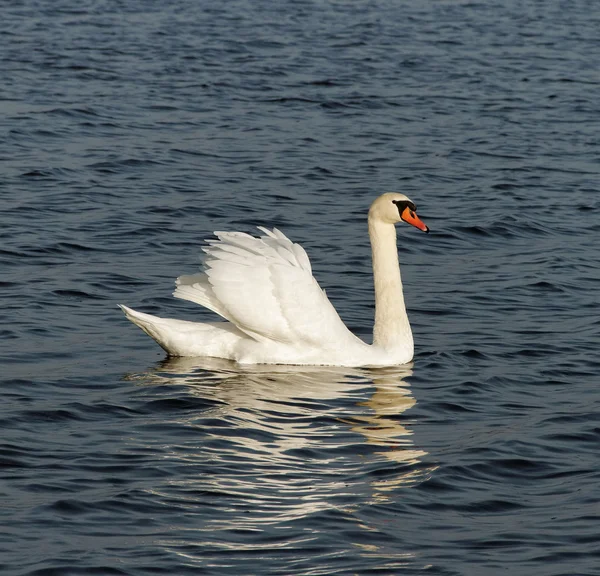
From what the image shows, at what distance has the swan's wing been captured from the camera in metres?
10.5

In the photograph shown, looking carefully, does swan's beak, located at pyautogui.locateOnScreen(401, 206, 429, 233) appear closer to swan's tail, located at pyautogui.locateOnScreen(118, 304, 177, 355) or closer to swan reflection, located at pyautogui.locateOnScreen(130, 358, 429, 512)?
swan reflection, located at pyautogui.locateOnScreen(130, 358, 429, 512)

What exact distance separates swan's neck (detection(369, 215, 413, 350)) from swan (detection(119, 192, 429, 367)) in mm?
11

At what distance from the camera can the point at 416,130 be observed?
67.5ft

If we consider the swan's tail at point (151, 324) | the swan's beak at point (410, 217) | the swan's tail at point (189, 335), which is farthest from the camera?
the swan's beak at point (410, 217)

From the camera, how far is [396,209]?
11281 millimetres

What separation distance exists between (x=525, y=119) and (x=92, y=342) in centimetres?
1188

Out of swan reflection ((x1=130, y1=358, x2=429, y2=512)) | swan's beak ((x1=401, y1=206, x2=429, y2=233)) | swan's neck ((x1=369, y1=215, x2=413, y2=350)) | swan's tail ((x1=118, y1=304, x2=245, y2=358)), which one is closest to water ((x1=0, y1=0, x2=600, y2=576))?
swan reflection ((x1=130, y1=358, x2=429, y2=512))

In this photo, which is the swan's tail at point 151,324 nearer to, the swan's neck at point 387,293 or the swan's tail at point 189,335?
the swan's tail at point 189,335

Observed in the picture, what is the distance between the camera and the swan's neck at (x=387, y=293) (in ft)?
36.4

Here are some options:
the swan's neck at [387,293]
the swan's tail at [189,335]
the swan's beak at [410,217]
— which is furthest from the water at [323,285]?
the swan's beak at [410,217]

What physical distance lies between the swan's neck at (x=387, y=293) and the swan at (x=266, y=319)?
1 centimetres

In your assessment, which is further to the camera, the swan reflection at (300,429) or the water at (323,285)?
the swan reflection at (300,429)

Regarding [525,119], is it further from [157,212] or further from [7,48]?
[7,48]

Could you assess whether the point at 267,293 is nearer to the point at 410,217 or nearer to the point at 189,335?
the point at 189,335
